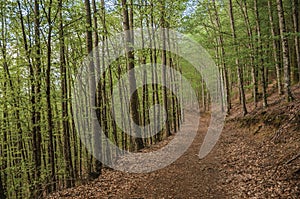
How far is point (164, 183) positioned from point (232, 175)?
7.41 ft

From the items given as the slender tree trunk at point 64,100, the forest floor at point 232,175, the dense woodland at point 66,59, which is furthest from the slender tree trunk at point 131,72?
the forest floor at point 232,175

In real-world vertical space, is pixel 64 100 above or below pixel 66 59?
below

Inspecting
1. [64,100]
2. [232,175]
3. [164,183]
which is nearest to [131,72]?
[64,100]

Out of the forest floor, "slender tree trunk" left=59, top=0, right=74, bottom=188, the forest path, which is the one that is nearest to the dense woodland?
"slender tree trunk" left=59, top=0, right=74, bottom=188

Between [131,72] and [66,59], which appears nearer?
[131,72]

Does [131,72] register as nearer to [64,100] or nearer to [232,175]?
[64,100]

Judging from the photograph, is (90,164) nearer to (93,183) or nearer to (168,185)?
(93,183)

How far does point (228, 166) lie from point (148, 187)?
3.09 meters

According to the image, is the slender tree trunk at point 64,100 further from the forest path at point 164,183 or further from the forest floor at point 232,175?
the forest floor at point 232,175

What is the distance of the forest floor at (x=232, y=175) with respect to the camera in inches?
240

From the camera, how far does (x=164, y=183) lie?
786cm

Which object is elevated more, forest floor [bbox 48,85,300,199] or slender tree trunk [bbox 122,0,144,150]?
slender tree trunk [bbox 122,0,144,150]

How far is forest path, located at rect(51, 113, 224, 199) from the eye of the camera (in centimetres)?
705

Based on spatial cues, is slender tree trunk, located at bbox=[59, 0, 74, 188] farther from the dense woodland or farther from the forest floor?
the forest floor
